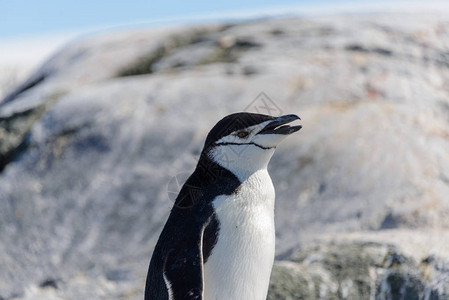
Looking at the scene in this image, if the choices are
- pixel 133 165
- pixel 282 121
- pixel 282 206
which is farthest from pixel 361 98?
pixel 282 121

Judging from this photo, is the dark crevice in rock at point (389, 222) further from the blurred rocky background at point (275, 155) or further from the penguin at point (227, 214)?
the penguin at point (227, 214)

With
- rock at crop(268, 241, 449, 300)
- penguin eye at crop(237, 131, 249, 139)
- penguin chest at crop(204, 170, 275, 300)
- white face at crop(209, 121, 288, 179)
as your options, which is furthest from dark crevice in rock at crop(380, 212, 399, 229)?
penguin eye at crop(237, 131, 249, 139)

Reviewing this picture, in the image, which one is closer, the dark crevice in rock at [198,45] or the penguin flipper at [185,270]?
the penguin flipper at [185,270]

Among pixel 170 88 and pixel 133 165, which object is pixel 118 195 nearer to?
pixel 133 165

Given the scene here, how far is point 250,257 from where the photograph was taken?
3160mm

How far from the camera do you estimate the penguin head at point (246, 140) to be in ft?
10.1

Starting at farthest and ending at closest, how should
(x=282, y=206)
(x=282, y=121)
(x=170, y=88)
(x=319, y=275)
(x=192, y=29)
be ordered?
(x=192, y=29) < (x=170, y=88) < (x=282, y=206) < (x=319, y=275) < (x=282, y=121)

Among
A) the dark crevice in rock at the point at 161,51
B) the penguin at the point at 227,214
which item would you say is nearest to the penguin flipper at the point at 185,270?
the penguin at the point at 227,214

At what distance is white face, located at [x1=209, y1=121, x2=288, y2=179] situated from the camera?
3.08 m

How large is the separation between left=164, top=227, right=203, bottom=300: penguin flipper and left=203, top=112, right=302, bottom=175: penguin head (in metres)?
0.35

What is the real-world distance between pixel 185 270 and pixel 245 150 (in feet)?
1.81

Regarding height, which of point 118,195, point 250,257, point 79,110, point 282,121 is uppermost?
point 282,121

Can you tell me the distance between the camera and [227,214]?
3.11 metres

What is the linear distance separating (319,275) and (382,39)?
273 cm
